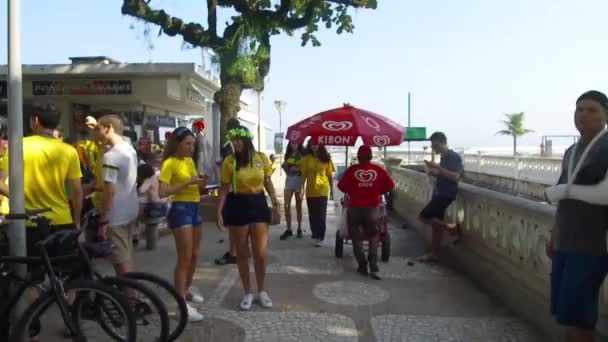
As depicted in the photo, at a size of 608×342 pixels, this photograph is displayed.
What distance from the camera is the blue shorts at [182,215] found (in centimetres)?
447

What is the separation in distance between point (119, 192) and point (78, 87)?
30.7ft

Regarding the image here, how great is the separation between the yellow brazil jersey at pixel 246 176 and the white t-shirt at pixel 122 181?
35.5 inches

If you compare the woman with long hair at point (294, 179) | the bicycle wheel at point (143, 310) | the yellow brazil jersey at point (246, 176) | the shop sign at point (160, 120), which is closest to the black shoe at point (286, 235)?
the woman with long hair at point (294, 179)

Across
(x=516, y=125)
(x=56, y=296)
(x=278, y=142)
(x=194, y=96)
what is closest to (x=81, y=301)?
(x=56, y=296)

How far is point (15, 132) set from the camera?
3.57 metres

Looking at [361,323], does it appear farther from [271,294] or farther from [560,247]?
[560,247]

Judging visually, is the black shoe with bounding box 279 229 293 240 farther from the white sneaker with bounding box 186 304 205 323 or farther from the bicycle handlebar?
the bicycle handlebar

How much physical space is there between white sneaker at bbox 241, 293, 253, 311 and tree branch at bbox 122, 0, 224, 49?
23.2 ft

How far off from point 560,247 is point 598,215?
283mm

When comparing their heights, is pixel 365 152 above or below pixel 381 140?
below

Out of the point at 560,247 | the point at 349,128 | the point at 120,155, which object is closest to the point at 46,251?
the point at 120,155

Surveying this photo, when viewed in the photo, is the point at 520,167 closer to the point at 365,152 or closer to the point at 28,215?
the point at 365,152

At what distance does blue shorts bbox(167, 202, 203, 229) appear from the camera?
4.47 m

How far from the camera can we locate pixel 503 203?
5176 millimetres
